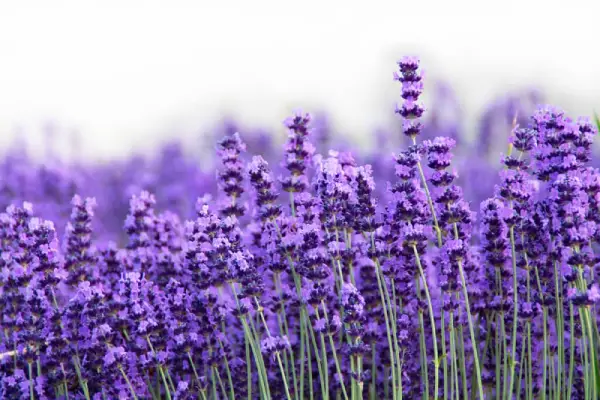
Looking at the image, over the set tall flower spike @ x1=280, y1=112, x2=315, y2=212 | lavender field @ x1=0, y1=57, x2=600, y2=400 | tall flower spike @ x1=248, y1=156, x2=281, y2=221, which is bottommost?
lavender field @ x1=0, y1=57, x2=600, y2=400

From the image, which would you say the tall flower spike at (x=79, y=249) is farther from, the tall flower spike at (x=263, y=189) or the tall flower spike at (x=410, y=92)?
the tall flower spike at (x=410, y=92)

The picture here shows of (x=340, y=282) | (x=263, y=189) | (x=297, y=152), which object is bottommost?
(x=340, y=282)

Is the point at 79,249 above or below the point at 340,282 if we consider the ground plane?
above

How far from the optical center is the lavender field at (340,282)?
298 cm

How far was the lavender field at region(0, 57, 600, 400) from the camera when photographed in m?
2.98

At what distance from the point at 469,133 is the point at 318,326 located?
17.1ft

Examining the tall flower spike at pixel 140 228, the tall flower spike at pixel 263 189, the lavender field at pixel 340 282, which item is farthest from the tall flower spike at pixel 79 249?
the tall flower spike at pixel 263 189

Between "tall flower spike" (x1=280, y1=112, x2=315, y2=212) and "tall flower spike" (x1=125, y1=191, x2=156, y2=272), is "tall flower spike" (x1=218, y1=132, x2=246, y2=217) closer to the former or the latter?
"tall flower spike" (x1=280, y1=112, x2=315, y2=212)

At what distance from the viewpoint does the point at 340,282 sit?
331 cm

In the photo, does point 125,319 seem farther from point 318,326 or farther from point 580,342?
point 580,342

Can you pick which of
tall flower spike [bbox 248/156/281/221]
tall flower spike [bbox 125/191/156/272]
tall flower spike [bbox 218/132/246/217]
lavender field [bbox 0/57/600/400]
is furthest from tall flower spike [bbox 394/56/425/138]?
tall flower spike [bbox 125/191/156/272]

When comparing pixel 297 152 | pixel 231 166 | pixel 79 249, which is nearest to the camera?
pixel 297 152

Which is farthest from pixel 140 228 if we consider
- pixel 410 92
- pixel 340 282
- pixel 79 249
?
pixel 410 92

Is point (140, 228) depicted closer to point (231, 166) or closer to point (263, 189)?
point (231, 166)
